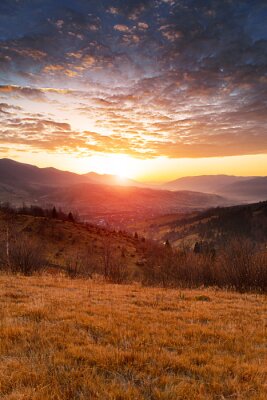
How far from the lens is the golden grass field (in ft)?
15.9

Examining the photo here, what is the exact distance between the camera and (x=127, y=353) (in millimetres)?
6141

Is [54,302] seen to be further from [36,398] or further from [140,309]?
[36,398]

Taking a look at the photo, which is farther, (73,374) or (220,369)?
(220,369)

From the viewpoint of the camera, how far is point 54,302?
10.9 m

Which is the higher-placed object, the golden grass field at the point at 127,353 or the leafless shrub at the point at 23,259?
the golden grass field at the point at 127,353

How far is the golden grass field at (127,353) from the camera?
15.9 ft

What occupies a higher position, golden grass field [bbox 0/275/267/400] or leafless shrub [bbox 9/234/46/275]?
golden grass field [bbox 0/275/267/400]

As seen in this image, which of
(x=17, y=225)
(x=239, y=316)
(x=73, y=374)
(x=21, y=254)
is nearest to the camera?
(x=73, y=374)

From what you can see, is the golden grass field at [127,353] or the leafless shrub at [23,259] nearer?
Answer: the golden grass field at [127,353]

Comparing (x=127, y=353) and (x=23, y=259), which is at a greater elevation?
(x=127, y=353)

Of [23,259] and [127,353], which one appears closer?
[127,353]

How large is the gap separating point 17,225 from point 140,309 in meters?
61.6

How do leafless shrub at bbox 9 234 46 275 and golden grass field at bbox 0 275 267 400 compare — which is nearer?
golden grass field at bbox 0 275 267 400

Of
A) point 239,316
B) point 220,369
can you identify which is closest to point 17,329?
point 220,369
